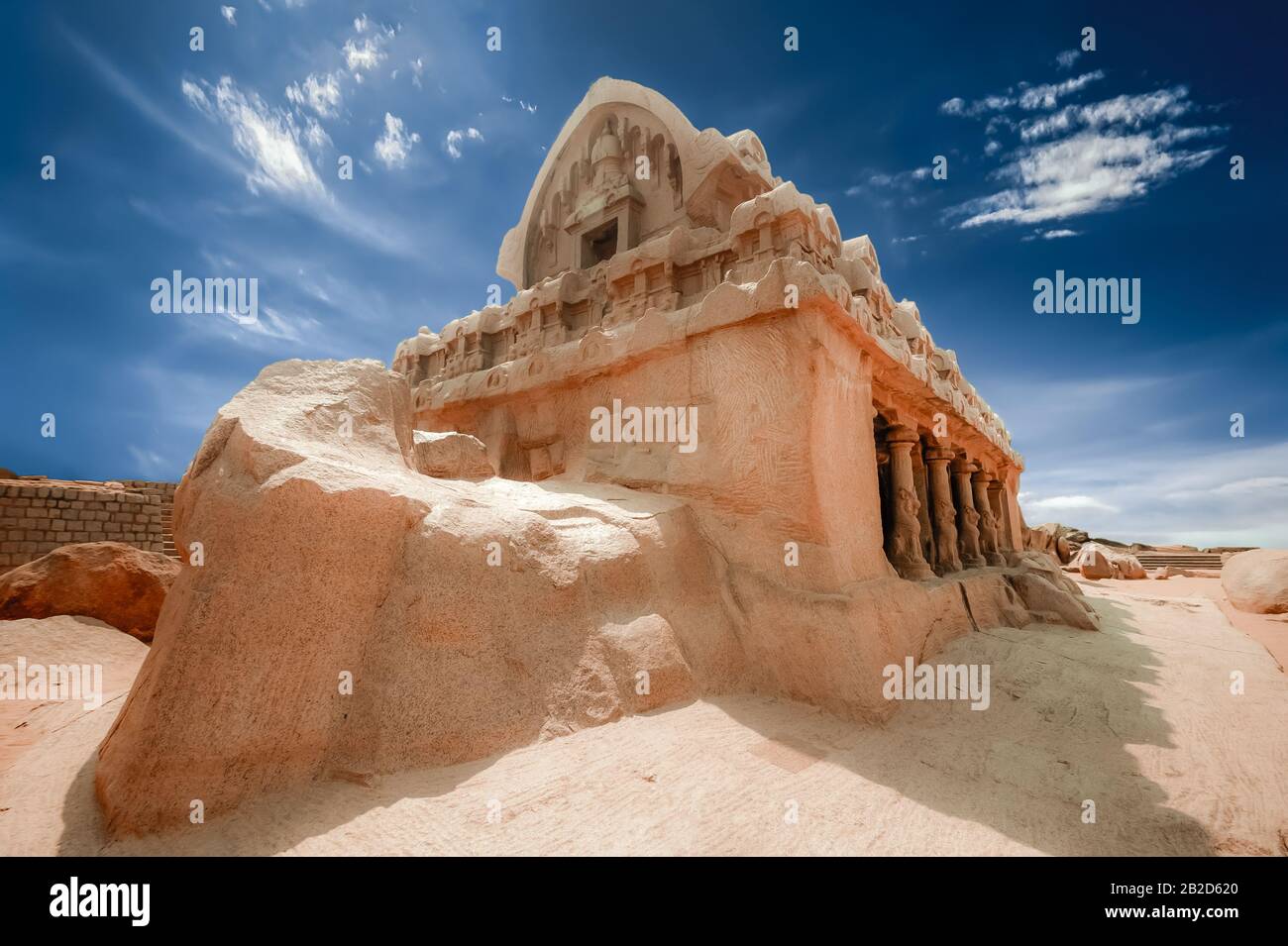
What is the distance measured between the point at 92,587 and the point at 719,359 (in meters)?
7.62

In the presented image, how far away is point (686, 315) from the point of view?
564 cm

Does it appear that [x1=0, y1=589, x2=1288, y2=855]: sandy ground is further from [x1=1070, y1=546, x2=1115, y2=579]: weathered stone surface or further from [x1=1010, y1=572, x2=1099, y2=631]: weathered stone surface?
[x1=1070, y1=546, x2=1115, y2=579]: weathered stone surface

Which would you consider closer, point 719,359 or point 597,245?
point 719,359

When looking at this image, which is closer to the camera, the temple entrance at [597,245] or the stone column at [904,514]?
the stone column at [904,514]

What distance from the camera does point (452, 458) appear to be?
18.0ft

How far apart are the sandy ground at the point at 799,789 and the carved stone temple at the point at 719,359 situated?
1475 mm

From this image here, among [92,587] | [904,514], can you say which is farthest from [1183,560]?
[92,587]

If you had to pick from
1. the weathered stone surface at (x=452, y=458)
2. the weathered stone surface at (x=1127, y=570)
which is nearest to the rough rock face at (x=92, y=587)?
the weathered stone surface at (x=452, y=458)

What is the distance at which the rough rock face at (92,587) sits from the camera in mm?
6688

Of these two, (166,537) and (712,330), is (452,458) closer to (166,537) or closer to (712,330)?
(712,330)

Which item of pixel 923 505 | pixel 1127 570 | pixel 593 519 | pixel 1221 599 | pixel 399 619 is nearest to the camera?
pixel 399 619

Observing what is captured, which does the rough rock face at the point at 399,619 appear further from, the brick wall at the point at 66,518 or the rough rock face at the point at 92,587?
the brick wall at the point at 66,518
